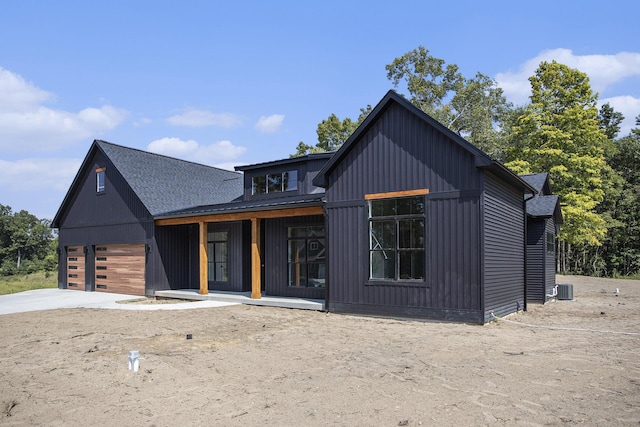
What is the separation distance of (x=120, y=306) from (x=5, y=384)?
365 inches

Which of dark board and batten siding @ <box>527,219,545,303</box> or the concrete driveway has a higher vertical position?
dark board and batten siding @ <box>527,219,545,303</box>

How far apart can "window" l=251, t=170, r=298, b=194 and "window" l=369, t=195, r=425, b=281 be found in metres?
5.98

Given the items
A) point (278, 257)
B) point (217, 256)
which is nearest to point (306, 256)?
point (278, 257)

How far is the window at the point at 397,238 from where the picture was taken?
1120cm

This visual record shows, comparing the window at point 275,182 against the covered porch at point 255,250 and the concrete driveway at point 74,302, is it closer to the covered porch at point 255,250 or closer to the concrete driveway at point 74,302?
the covered porch at point 255,250

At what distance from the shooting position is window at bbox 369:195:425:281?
1120 cm

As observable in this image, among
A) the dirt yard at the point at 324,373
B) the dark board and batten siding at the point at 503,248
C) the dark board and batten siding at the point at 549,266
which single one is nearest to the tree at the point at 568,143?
the dark board and batten siding at the point at 549,266


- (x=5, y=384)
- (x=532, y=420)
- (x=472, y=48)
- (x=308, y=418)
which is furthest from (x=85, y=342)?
(x=472, y=48)

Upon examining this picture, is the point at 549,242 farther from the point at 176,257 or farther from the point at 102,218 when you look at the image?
the point at 102,218

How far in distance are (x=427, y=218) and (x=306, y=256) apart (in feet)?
16.4

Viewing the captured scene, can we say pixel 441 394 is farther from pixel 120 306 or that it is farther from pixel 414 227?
pixel 120 306

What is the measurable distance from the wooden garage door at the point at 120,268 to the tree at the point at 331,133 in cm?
1962

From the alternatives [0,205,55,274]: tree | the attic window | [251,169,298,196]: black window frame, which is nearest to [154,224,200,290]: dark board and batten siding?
[251,169,298,196]: black window frame

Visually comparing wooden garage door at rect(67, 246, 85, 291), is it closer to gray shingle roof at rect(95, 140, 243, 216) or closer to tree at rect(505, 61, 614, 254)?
gray shingle roof at rect(95, 140, 243, 216)
